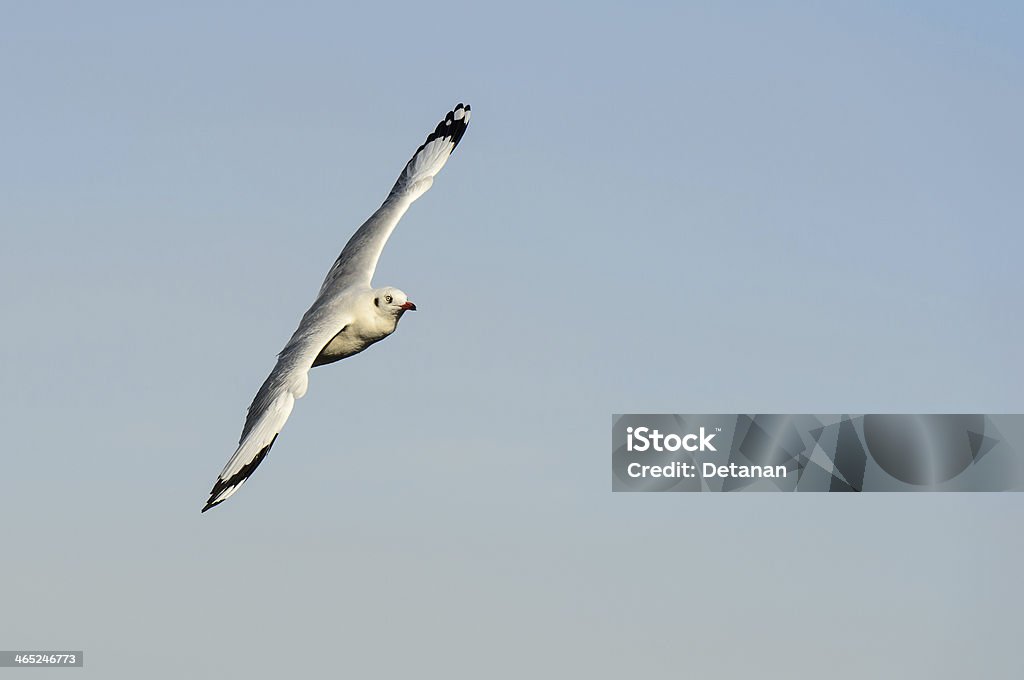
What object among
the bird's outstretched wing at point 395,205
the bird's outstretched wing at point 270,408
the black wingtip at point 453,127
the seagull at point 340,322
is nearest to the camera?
the bird's outstretched wing at point 270,408

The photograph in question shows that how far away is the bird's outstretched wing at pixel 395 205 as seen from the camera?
3544cm

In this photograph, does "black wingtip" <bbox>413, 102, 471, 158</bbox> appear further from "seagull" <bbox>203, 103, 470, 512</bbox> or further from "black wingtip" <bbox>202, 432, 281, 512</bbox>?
"black wingtip" <bbox>202, 432, 281, 512</bbox>

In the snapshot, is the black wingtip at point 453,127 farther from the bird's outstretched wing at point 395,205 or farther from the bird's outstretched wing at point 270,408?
the bird's outstretched wing at point 270,408

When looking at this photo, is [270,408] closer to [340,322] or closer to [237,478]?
[237,478]

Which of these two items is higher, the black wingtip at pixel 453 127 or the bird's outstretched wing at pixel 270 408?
the black wingtip at pixel 453 127

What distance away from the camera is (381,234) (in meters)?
36.8

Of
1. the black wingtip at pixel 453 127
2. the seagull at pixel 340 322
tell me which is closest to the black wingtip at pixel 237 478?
the seagull at pixel 340 322

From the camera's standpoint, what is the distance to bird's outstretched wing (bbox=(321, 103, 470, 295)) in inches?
1395

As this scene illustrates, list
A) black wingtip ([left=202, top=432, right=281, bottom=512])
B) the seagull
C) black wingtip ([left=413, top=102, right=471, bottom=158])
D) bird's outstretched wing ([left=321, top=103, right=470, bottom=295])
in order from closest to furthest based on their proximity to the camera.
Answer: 1. black wingtip ([left=202, top=432, right=281, bottom=512])
2. the seagull
3. bird's outstretched wing ([left=321, top=103, right=470, bottom=295])
4. black wingtip ([left=413, top=102, right=471, bottom=158])

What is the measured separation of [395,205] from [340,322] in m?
6.77

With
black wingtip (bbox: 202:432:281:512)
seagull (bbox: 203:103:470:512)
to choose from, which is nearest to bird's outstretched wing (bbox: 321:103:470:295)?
seagull (bbox: 203:103:470:512)

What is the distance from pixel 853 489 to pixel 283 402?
23813 millimetres

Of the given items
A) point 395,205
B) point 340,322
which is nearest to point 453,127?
point 395,205

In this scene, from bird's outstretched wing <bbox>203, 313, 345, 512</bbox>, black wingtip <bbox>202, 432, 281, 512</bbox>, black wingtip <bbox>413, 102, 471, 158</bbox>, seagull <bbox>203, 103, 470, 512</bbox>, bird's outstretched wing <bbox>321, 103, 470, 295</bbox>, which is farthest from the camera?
black wingtip <bbox>413, 102, 471, 158</bbox>
